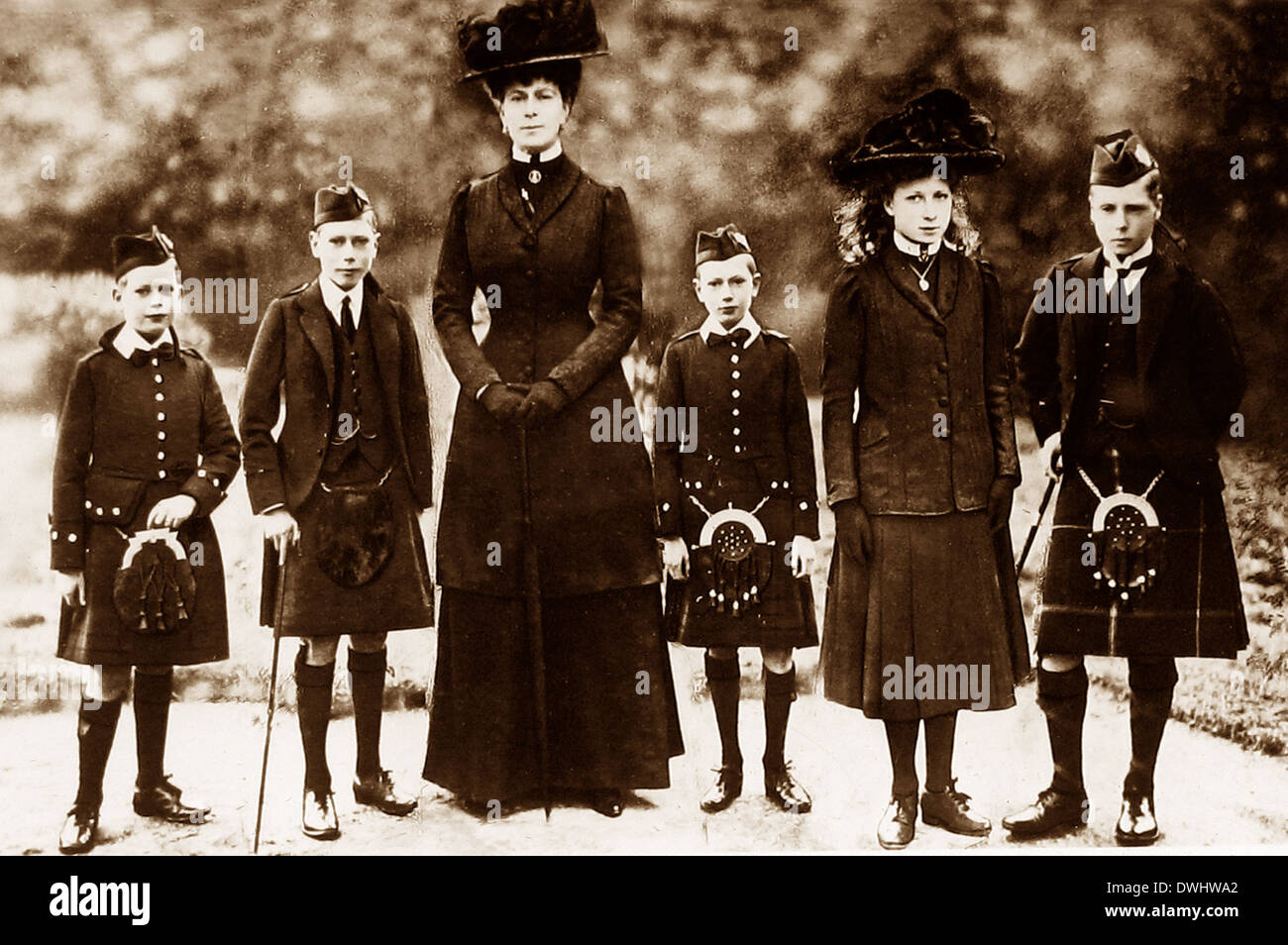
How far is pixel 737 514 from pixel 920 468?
1.78ft

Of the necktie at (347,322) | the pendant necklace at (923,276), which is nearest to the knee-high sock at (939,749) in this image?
the pendant necklace at (923,276)

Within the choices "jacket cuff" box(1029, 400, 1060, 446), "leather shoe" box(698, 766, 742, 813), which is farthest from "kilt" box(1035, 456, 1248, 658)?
"leather shoe" box(698, 766, 742, 813)

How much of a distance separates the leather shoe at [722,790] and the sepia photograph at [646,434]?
0.06ft

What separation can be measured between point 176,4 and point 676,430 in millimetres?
2114

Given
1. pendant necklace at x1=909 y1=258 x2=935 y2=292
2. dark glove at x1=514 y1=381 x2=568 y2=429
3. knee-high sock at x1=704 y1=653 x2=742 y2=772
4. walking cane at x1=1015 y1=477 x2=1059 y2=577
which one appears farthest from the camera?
walking cane at x1=1015 y1=477 x2=1059 y2=577

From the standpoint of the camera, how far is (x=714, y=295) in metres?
3.91

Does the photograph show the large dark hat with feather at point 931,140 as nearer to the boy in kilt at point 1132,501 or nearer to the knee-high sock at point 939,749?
the boy in kilt at point 1132,501

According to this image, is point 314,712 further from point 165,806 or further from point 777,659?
point 777,659

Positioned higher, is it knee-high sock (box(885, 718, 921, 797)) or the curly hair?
the curly hair

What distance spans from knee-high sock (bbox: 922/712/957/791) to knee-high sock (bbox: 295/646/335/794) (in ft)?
5.76

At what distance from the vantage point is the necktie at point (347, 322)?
381cm

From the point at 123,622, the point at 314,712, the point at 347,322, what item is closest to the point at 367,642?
the point at 314,712

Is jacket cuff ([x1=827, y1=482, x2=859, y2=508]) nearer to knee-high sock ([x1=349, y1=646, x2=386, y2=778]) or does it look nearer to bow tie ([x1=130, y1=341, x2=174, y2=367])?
knee-high sock ([x1=349, y1=646, x2=386, y2=778])

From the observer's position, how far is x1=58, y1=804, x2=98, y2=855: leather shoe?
153 inches
